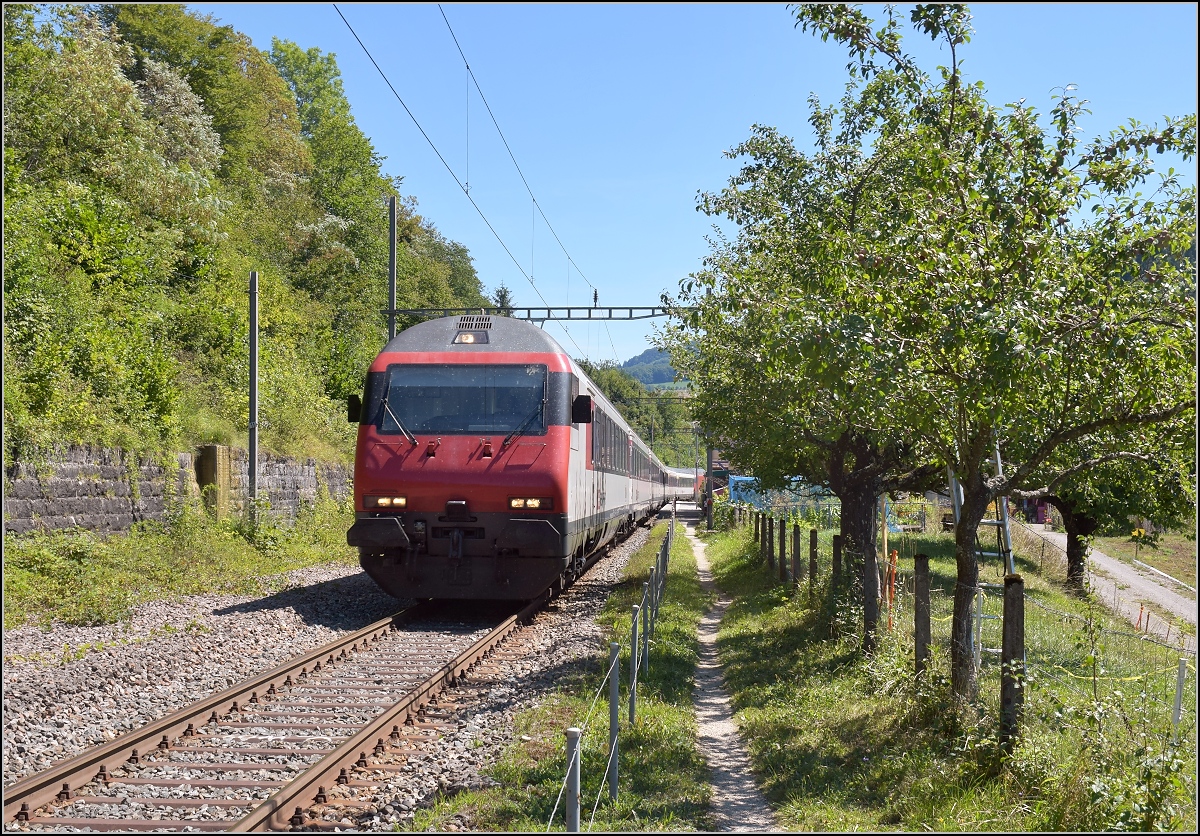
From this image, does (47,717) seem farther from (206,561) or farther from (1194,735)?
(206,561)

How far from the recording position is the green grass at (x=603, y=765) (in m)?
5.91

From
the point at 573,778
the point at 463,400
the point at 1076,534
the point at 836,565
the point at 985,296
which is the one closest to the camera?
the point at 573,778

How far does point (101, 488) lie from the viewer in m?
15.5

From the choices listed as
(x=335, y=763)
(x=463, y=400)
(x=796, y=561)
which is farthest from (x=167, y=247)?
(x=335, y=763)

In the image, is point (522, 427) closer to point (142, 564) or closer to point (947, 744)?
point (142, 564)

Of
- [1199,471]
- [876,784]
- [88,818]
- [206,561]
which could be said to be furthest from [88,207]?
[1199,471]

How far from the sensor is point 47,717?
762cm

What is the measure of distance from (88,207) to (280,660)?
579 inches

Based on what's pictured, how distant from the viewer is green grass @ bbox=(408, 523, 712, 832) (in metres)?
5.91

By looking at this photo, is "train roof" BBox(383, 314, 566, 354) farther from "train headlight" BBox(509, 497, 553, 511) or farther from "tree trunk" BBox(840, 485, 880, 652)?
"tree trunk" BBox(840, 485, 880, 652)

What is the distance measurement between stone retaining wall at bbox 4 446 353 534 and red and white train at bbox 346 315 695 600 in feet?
15.0

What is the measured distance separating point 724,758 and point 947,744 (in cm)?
169

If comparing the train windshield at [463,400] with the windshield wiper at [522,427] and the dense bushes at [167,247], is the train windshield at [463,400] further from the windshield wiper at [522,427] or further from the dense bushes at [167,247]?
the dense bushes at [167,247]

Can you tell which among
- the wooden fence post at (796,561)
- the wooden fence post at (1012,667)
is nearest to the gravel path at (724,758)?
the wooden fence post at (1012,667)
